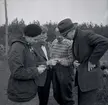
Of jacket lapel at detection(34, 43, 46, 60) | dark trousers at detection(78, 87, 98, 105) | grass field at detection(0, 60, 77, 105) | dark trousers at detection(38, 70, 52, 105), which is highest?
jacket lapel at detection(34, 43, 46, 60)

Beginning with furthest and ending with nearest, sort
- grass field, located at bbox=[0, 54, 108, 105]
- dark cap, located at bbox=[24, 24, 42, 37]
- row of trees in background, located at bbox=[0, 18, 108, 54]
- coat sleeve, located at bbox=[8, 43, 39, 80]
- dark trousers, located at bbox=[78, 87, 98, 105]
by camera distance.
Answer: row of trees in background, located at bbox=[0, 18, 108, 54] < grass field, located at bbox=[0, 54, 108, 105] < dark trousers, located at bbox=[78, 87, 98, 105] < dark cap, located at bbox=[24, 24, 42, 37] < coat sleeve, located at bbox=[8, 43, 39, 80]

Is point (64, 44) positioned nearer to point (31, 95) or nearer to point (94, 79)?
point (94, 79)

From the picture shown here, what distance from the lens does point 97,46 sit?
10.1 ft

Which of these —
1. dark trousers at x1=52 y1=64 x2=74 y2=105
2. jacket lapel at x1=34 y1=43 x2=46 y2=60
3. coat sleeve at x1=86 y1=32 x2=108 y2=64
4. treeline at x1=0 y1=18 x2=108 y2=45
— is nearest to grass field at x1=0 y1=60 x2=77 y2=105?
dark trousers at x1=52 y1=64 x2=74 y2=105

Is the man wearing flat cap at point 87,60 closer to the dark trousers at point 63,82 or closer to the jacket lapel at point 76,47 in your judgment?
the jacket lapel at point 76,47

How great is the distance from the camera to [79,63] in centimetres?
326

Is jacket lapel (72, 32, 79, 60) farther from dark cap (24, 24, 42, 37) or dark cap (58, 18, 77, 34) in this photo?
dark cap (24, 24, 42, 37)

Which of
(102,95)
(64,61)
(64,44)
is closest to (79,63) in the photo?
(64,61)

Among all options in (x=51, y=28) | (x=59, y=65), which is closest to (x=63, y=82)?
(x=59, y=65)

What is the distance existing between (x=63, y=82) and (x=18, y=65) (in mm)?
1747

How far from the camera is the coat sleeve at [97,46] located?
308 centimetres

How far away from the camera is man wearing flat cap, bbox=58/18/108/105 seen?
312 centimetres

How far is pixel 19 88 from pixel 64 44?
5.57 ft

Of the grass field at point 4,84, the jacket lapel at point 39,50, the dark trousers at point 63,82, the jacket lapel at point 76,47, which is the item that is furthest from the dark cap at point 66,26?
the grass field at point 4,84
